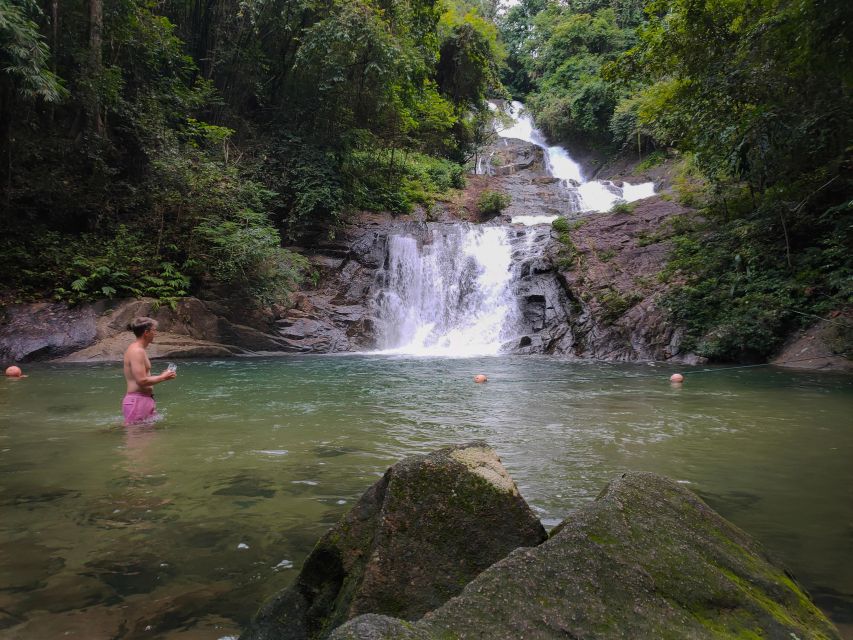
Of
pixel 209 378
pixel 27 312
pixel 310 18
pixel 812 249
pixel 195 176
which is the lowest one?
pixel 209 378

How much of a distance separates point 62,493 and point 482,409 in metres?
4.74

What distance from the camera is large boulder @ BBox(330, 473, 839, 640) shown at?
5.04ft

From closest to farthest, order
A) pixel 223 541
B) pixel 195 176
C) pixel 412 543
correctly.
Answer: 1. pixel 412 543
2. pixel 223 541
3. pixel 195 176

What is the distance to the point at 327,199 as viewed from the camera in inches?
712

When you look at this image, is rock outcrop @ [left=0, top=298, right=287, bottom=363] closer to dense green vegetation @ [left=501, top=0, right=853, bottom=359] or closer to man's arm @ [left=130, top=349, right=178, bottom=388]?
man's arm @ [left=130, top=349, right=178, bottom=388]

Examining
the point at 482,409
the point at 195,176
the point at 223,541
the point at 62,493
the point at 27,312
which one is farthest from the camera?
the point at 195,176

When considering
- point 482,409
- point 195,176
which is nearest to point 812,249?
point 482,409

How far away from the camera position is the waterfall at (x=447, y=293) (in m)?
16.6

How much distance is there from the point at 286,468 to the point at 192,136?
1594 centimetres

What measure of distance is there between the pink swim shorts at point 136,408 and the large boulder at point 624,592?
556 cm

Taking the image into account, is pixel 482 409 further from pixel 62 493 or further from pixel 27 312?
pixel 27 312

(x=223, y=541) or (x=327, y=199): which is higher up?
(x=327, y=199)

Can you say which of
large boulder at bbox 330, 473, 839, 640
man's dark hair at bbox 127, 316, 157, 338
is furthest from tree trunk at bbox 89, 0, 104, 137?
large boulder at bbox 330, 473, 839, 640

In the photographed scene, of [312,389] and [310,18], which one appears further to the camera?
[310,18]
